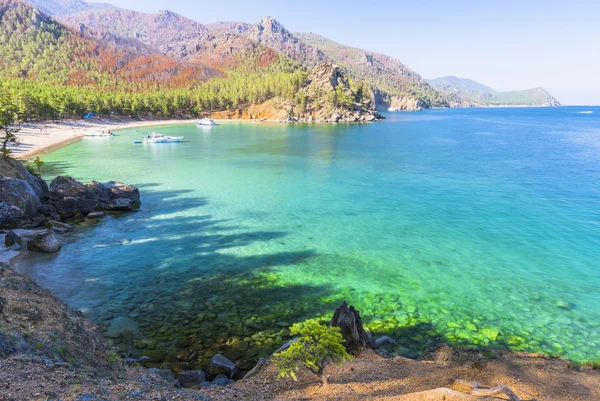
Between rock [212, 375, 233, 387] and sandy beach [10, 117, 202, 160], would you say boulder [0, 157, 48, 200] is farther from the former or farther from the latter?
rock [212, 375, 233, 387]

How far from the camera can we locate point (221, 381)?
47.0 ft

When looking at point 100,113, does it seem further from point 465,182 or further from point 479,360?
point 479,360

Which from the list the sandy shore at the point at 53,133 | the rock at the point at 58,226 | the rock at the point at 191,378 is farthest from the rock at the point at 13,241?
the sandy shore at the point at 53,133

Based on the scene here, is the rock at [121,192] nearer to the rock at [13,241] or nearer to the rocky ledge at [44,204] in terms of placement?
the rocky ledge at [44,204]

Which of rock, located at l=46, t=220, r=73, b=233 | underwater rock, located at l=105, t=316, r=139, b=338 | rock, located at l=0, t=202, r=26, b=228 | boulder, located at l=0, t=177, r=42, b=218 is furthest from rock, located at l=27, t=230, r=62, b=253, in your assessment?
underwater rock, located at l=105, t=316, r=139, b=338

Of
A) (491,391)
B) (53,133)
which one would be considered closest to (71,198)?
(491,391)

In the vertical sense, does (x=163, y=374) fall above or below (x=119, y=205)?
below

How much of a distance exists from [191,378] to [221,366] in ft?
4.83

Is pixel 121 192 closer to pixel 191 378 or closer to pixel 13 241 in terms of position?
pixel 13 241

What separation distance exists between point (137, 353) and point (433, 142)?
110m

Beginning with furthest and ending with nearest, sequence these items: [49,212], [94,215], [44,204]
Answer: [94,215], [44,204], [49,212]

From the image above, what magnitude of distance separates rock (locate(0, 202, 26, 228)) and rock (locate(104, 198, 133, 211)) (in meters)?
8.36

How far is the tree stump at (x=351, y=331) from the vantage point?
49.9 feet

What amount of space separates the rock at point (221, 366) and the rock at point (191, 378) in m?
0.59
